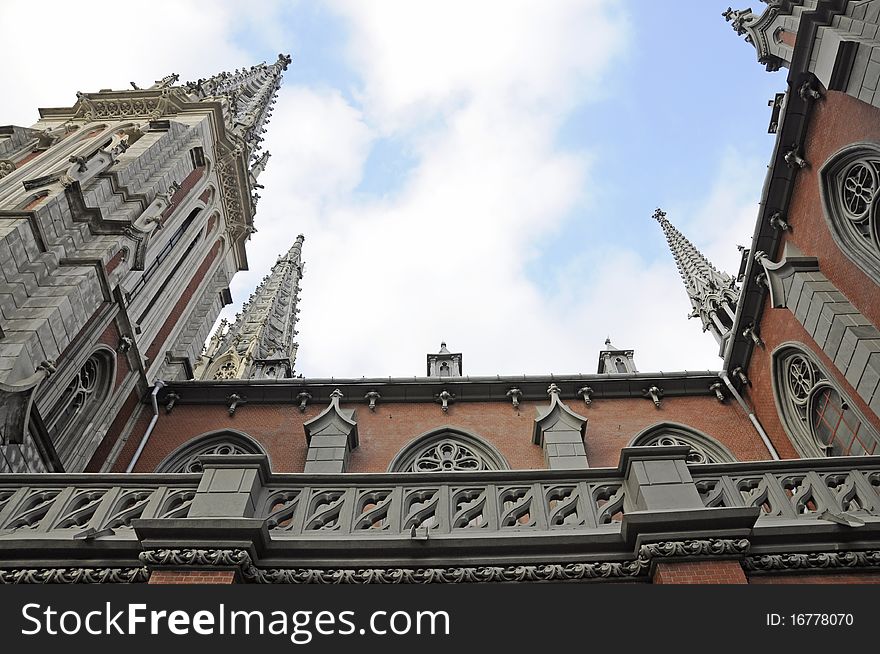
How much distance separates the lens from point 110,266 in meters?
14.9

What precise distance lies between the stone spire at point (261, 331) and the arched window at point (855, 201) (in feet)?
53.1

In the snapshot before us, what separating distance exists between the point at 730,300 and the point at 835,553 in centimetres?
1893

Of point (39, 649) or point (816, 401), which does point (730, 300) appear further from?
point (39, 649)

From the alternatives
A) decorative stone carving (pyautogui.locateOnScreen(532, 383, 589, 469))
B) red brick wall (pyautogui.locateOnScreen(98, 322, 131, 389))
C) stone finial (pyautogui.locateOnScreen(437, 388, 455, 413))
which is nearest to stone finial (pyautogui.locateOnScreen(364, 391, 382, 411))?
stone finial (pyautogui.locateOnScreen(437, 388, 455, 413))

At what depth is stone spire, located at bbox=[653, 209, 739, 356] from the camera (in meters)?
23.8

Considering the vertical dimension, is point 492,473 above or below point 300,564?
above

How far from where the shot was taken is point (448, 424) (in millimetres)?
15352

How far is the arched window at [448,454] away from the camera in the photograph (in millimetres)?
14391

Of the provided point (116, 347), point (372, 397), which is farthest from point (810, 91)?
point (116, 347)

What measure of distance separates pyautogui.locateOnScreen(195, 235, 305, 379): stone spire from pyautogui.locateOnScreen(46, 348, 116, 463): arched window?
6043 millimetres

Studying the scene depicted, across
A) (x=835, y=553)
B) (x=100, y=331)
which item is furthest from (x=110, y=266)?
(x=835, y=553)

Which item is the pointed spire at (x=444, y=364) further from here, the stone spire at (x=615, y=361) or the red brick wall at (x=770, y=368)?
the red brick wall at (x=770, y=368)

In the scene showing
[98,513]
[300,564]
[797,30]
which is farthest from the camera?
[797,30]

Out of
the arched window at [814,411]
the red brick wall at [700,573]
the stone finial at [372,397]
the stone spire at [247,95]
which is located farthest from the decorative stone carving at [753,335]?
the stone spire at [247,95]
